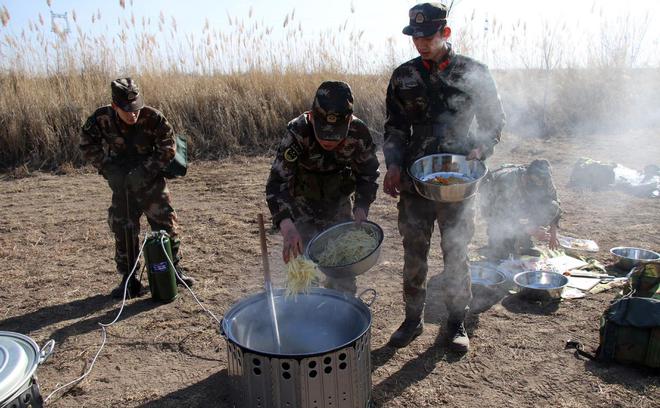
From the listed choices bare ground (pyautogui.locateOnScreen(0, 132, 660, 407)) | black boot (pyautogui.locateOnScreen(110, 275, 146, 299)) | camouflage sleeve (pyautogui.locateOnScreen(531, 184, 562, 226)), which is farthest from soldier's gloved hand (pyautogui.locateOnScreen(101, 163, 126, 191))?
camouflage sleeve (pyautogui.locateOnScreen(531, 184, 562, 226))

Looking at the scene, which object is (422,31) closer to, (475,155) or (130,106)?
(475,155)

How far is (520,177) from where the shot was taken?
5.54 metres

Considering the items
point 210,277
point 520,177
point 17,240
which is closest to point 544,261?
point 520,177

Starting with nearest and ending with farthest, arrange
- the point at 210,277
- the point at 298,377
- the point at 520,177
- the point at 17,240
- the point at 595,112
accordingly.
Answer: the point at 298,377
the point at 210,277
the point at 520,177
the point at 17,240
the point at 595,112

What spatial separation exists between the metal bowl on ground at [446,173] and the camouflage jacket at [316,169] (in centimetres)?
34

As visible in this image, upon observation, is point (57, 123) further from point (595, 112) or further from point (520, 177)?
point (595, 112)

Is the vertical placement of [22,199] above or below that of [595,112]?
below

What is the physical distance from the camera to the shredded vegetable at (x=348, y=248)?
3.17 m

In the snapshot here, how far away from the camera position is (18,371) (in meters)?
2.18

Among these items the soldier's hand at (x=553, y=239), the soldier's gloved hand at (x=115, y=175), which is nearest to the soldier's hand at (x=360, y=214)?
the soldier's gloved hand at (x=115, y=175)

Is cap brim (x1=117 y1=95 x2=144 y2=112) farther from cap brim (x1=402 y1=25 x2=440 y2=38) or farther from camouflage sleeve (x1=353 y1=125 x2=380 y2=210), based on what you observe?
cap brim (x1=402 y1=25 x2=440 y2=38)

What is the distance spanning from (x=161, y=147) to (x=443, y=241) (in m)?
2.55

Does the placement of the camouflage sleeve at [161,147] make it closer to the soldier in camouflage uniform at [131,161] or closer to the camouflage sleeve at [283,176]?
the soldier in camouflage uniform at [131,161]

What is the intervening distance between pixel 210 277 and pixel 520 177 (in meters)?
3.39
